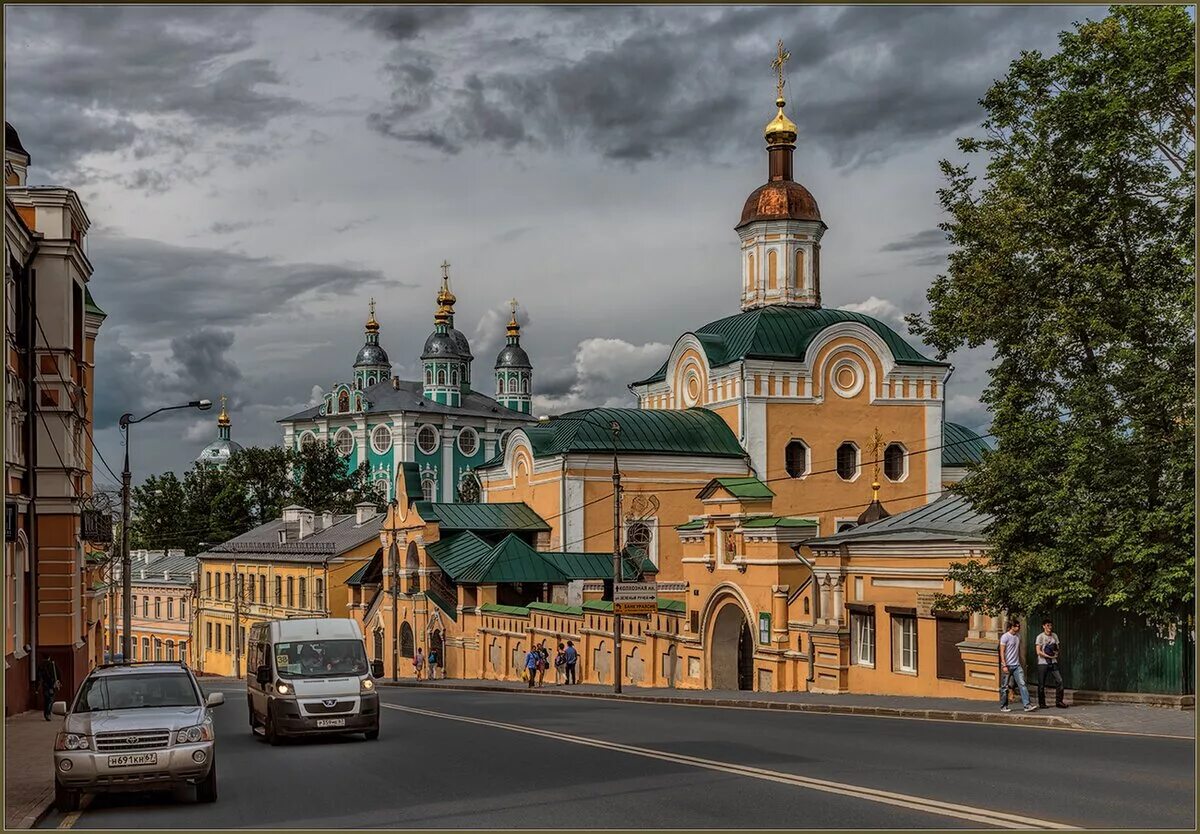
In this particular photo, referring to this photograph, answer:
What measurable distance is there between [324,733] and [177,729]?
7020 mm

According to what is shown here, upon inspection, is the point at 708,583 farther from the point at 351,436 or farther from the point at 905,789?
the point at 351,436

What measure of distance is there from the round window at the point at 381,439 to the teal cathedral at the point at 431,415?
8cm

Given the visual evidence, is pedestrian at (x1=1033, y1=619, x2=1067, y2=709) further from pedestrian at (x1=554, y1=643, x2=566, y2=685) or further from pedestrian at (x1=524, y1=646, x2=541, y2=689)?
pedestrian at (x1=524, y1=646, x2=541, y2=689)

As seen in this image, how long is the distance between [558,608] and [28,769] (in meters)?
29.7

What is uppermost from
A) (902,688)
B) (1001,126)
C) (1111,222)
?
(1001,126)

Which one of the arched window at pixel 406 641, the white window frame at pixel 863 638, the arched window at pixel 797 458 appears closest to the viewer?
the white window frame at pixel 863 638

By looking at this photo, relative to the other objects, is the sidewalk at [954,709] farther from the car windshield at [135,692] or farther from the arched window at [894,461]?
the arched window at [894,461]

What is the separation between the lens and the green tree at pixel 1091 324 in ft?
71.8

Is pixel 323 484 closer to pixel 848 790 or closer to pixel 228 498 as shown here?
pixel 228 498

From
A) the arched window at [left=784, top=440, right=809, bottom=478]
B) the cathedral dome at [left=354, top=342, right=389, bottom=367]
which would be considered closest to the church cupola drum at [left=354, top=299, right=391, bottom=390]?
the cathedral dome at [left=354, top=342, right=389, bottom=367]

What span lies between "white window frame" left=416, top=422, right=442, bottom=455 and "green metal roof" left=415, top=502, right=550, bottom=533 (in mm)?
62119

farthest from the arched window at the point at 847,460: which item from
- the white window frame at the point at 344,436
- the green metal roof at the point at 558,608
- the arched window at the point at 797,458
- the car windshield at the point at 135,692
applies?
the white window frame at the point at 344,436

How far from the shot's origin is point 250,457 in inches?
3949

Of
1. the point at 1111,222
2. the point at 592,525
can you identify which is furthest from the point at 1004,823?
the point at 592,525
